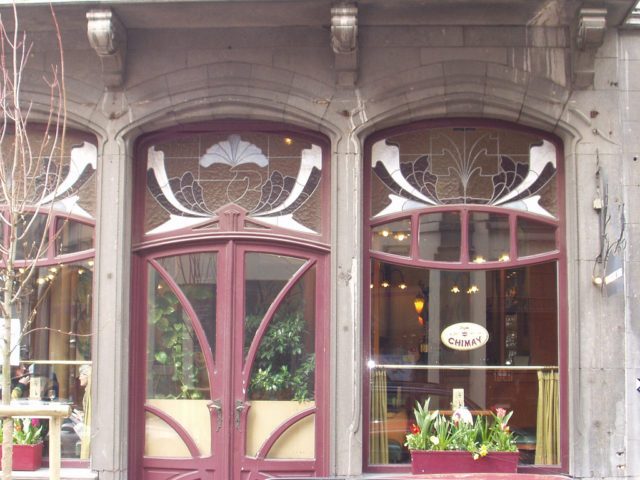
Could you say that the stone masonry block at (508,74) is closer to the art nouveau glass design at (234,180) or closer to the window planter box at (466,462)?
the art nouveau glass design at (234,180)

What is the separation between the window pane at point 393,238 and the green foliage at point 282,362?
3.45 feet

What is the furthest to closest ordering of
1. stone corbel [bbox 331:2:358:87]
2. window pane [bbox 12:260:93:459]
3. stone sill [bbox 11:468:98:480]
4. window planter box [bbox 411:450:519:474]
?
window pane [bbox 12:260:93:459]
stone sill [bbox 11:468:98:480]
window planter box [bbox 411:450:519:474]
stone corbel [bbox 331:2:358:87]

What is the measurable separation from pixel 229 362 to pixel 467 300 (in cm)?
239

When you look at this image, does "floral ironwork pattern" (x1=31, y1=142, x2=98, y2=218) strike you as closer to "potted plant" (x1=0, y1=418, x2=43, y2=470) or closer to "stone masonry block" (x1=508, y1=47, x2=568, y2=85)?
"potted plant" (x1=0, y1=418, x2=43, y2=470)

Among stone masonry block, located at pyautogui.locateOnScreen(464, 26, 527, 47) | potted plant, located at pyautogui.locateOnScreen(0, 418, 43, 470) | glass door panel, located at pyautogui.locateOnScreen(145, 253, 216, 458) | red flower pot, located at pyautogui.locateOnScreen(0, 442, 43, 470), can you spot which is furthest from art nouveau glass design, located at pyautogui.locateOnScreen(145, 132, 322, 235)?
red flower pot, located at pyautogui.locateOnScreen(0, 442, 43, 470)

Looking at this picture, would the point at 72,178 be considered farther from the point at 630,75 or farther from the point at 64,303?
the point at 630,75

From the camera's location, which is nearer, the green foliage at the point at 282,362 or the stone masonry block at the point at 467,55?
the stone masonry block at the point at 467,55

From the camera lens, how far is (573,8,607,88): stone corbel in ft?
24.8

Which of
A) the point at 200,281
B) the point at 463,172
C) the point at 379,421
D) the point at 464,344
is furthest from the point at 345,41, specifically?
the point at 379,421

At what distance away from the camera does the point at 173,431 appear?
27.0ft

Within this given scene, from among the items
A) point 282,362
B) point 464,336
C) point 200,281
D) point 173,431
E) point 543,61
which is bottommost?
point 173,431

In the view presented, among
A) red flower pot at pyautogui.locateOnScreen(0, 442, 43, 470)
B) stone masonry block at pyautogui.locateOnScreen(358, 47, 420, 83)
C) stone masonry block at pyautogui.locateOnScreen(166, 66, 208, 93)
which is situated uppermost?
stone masonry block at pyautogui.locateOnScreen(358, 47, 420, 83)

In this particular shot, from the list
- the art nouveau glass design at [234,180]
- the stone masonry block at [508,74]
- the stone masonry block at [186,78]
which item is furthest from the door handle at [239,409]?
the stone masonry block at [508,74]

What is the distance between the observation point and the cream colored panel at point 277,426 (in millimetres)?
8133
